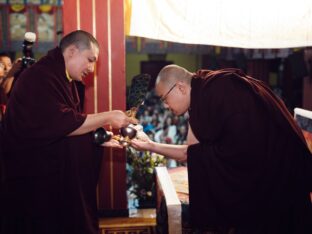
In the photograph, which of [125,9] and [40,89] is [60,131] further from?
[125,9]

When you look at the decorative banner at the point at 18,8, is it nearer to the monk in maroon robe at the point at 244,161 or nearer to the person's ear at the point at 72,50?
the person's ear at the point at 72,50

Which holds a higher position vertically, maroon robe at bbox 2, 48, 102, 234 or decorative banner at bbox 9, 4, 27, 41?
decorative banner at bbox 9, 4, 27, 41

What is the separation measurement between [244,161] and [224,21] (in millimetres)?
1780

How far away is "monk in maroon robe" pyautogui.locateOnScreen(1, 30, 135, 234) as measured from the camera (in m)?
2.68

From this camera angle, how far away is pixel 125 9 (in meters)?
4.08

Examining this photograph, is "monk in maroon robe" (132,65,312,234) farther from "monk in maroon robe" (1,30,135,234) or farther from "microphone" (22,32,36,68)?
"microphone" (22,32,36,68)

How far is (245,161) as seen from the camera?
251 centimetres

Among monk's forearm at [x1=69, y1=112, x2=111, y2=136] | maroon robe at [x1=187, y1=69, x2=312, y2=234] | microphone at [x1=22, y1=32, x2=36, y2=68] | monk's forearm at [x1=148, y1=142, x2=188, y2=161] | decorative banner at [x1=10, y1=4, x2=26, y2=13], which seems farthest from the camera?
decorative banner at [x1=10, y1=4, x2=26, y2=13]

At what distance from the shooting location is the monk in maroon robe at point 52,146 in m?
2.68

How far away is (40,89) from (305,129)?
8.32 ft

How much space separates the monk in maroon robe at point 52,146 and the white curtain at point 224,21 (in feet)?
3.70

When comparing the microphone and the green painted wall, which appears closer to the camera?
the microphone

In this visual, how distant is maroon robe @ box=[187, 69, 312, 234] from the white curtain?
129 centimetres

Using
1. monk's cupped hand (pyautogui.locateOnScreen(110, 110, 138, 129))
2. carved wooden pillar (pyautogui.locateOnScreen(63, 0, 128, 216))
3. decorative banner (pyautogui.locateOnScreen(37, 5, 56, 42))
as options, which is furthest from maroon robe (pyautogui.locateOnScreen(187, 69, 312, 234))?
decorative banner (pyautogui.locateOnScreen(37, 5, 56, 42))
